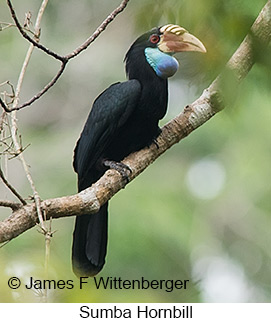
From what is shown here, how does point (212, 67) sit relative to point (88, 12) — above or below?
below

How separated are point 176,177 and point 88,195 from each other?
193cm

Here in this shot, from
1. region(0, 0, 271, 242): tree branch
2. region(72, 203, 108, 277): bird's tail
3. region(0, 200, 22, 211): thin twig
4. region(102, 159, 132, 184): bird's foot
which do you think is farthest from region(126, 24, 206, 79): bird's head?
region(0, 200, 22, 211): thin twig

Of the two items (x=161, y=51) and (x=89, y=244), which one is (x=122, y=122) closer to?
(x=161, y=51)

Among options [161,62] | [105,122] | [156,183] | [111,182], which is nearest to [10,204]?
[111,182]

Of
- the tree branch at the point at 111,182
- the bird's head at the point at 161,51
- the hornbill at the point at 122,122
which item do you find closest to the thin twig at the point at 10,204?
the tree branch at the point at 111,182

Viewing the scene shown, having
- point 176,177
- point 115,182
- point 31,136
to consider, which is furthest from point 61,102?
point 115,182

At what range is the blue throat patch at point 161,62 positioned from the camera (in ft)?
6.29

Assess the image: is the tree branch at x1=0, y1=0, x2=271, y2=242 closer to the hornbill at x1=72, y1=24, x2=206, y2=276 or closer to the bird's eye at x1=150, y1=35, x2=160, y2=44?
the hornbill at x1=72, y1=24, x2=206, y2=276

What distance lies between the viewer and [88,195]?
4.88ft

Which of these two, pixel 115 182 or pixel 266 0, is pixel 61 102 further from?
pixel 266 0

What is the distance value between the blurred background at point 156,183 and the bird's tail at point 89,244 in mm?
80

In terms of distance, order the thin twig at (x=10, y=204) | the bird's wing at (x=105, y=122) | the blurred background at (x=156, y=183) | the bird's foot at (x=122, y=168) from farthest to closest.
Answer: the blurred background at (x=156, y=183), the bird's wing at (x=105, y=122), the bird's foot at (x=122, y=168), the thin twig at (x=10, y=204)

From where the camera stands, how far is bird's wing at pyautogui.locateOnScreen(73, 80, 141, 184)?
1.88 m

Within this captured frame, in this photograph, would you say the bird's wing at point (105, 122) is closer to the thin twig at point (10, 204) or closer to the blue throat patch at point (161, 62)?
the blue throat patch at point (161, 62)
